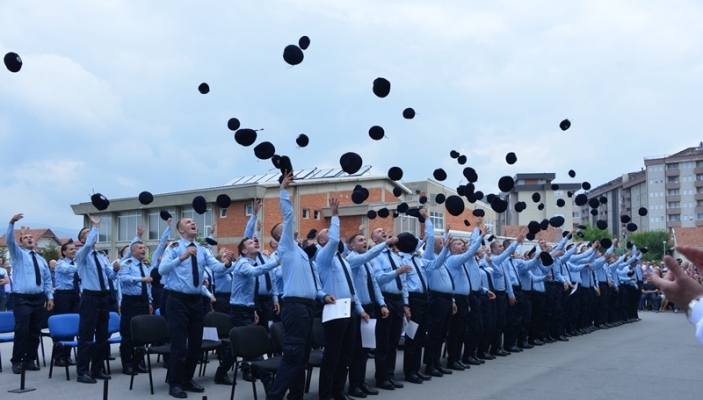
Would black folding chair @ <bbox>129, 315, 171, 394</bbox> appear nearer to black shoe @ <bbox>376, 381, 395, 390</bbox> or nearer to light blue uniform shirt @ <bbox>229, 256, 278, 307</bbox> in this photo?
light blue uniform shirt @ <bbox>229, 256, 278, 307</bbox>

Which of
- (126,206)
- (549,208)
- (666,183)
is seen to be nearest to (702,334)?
(126,206)

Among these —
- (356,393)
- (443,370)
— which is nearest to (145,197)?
(356,393)

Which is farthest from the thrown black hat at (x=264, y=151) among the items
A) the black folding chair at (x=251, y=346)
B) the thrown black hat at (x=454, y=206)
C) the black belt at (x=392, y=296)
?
the thrown black hat at (x=454, y=206)

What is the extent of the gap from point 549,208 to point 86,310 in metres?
65.7

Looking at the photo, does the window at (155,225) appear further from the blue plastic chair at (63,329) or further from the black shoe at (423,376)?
the black shoe at (423,376)

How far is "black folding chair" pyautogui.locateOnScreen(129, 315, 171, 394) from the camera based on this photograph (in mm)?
8742

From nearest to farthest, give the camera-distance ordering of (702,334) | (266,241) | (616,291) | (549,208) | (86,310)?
(702,334), (86,310), (616,291), (266,241), (549,208)

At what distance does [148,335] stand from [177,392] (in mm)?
1022

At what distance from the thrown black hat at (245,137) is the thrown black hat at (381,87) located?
6.67 feet

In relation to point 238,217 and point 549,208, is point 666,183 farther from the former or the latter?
point 238,217

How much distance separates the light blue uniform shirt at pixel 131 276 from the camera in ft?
35.5

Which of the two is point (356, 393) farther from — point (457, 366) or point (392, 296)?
point (457, 366)

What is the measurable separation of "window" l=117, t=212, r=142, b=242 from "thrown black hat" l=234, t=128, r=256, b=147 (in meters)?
40.5

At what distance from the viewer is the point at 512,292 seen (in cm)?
1258
